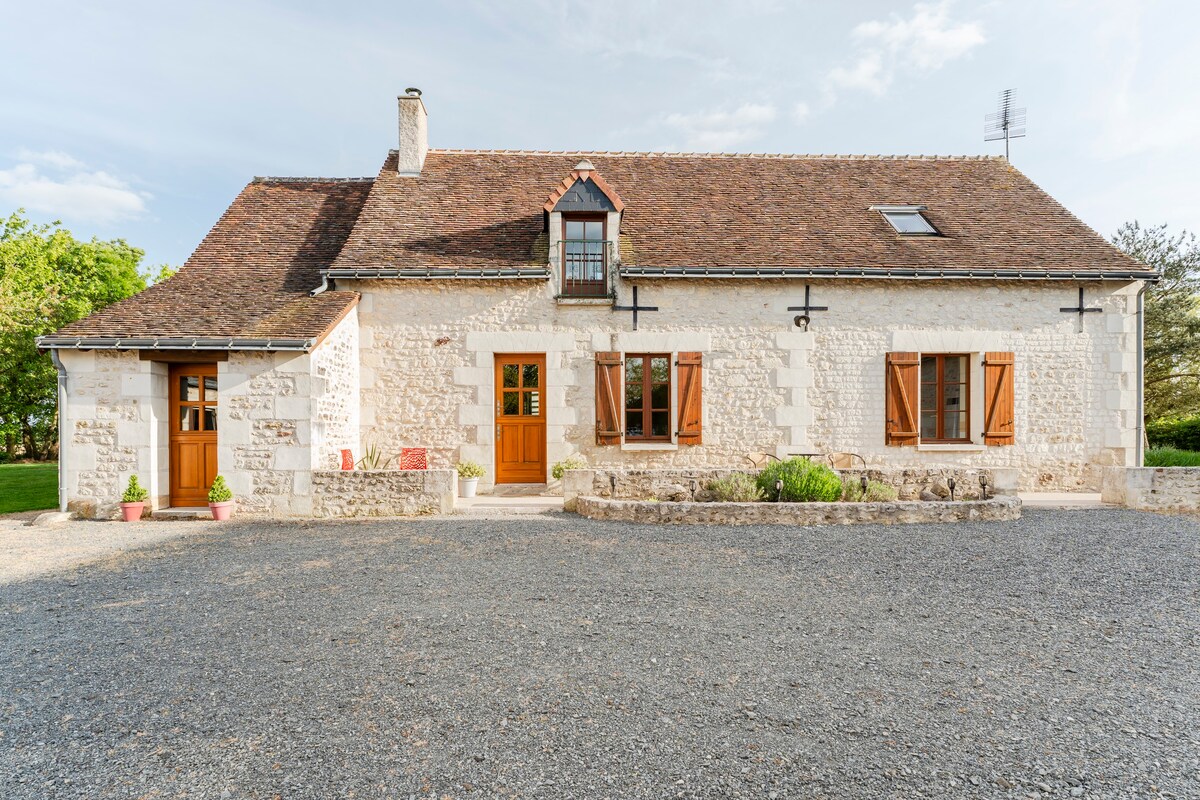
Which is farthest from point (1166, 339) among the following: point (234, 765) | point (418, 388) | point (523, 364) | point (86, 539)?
point (86, 539)

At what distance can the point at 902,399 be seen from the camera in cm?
929

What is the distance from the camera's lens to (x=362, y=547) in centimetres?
582

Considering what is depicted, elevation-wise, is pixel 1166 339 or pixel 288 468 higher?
pixel 1166 339

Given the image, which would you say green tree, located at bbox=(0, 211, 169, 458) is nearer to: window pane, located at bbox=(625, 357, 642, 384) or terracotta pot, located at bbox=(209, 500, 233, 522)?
terracotta pot, located at bbox=(209, 500, 233, 522)

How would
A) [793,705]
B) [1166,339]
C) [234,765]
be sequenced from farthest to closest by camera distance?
[1166,339]
[793,705]
[234,765]

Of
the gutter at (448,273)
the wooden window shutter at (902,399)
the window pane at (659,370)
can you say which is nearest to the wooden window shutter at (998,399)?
the wooden window shutter at (902,399)

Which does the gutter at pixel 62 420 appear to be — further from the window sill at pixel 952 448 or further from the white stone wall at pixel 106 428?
the window sill at pixel 952 448

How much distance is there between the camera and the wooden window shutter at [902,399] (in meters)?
9.27

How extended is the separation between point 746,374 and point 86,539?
8.95m

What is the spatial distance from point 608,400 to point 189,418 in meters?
6.09

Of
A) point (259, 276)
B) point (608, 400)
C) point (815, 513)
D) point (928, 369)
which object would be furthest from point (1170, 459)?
point (259, 276)

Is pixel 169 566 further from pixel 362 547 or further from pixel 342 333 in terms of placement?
pixel 342 333

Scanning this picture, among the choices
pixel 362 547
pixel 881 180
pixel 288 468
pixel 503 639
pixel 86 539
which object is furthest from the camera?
pixel 881 180

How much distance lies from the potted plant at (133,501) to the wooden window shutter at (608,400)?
626cm
